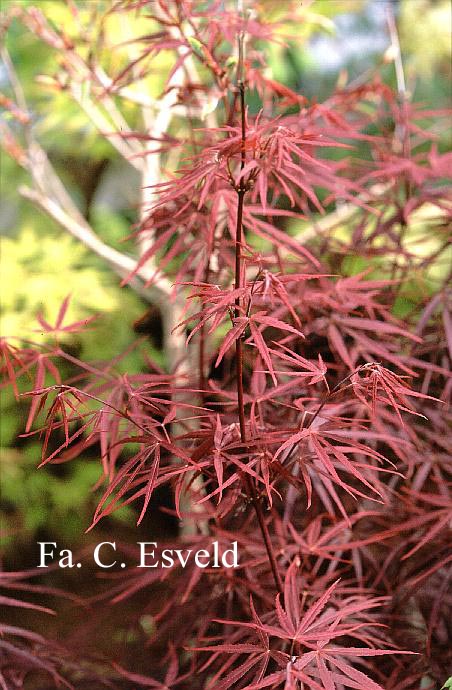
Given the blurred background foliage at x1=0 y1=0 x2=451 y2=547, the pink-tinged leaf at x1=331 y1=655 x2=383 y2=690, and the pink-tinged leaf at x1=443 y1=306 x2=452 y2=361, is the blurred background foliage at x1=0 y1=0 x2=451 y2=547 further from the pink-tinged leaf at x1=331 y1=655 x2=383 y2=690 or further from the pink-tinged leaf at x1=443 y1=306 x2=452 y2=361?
the pink-tinged leaf at x1=331 y1=655 x2=383 y2=690

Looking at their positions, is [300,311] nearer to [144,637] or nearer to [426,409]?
[426,409]

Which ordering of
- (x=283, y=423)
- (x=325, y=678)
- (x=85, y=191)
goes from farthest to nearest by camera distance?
(x=85, y=191) < (x=283, y=423) < (x=325, y=678)

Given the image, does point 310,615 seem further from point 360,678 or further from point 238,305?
point 238,305

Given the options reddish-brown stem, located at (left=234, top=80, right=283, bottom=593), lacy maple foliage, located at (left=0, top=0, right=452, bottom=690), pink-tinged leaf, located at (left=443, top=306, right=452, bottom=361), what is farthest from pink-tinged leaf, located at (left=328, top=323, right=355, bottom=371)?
reddish-brown stem, located at (left=234, top=80, right=283, bottom=593)

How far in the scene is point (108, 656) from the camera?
1211 mm

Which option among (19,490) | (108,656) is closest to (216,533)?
(108,656)

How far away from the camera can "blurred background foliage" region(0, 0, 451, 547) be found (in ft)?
6.57

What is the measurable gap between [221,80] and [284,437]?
52 cm

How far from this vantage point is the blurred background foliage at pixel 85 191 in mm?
2002

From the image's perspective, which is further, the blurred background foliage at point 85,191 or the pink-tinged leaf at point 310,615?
the blurred background foliage at point 85,191

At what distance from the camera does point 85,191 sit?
3.10 m

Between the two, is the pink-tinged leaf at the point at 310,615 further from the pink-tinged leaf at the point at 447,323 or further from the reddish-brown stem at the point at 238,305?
the pink-tinged leaf at the point at 447,323

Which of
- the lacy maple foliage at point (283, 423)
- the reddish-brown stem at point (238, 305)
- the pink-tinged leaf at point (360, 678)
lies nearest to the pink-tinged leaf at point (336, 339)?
the lacy maple foliage at point (283, 423)

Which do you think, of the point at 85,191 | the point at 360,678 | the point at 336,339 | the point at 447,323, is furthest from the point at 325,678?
the point at 85,191
